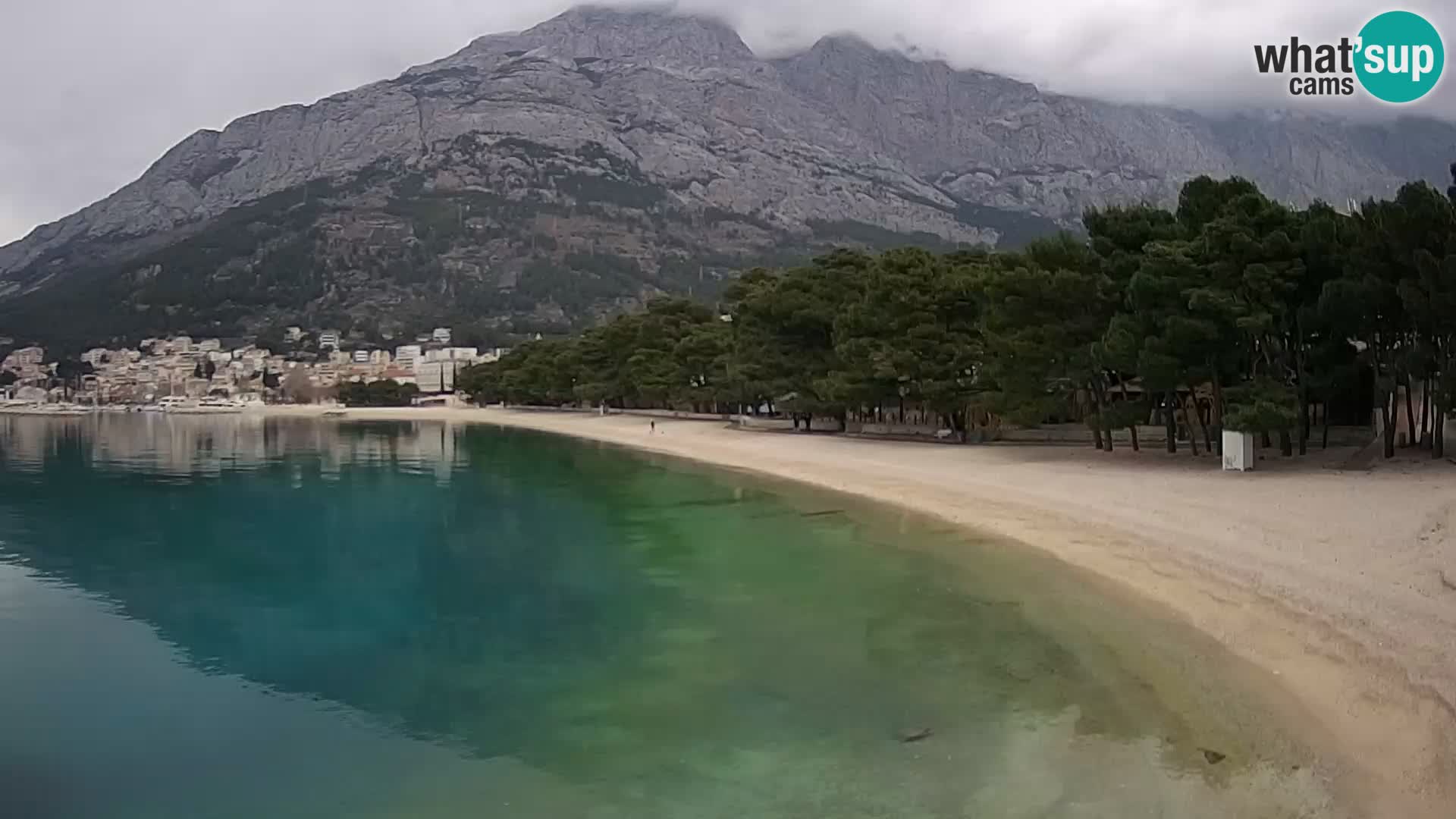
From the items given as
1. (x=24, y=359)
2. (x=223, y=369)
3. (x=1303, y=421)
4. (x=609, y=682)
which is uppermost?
(x=24, y=359)

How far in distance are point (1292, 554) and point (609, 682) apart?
8840 millimetres

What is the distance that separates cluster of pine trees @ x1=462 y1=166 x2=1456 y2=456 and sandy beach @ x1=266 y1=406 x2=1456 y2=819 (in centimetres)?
190

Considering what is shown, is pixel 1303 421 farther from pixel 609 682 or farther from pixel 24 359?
pixel 24 359

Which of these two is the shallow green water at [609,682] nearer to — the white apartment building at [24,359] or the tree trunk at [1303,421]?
the tree trunk at [1303,421]

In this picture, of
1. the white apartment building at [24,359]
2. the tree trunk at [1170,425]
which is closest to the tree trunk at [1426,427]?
the tree trunk at [1170,425]

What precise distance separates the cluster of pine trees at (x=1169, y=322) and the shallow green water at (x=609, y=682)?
29.0ft

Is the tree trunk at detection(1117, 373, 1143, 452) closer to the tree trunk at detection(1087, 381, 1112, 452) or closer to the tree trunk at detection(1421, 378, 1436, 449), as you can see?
the tree trunk at detection(1087, 381, 1112, 452)

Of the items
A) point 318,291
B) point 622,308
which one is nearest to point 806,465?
point 622,308

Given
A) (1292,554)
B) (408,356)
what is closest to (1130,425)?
(1292,554)

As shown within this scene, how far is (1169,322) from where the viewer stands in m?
23.3

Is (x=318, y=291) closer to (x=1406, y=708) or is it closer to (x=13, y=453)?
(x=13, y=453)

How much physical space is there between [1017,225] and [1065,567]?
18704 centimetres

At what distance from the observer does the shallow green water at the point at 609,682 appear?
752 centimetres

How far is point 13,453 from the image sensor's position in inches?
2106
